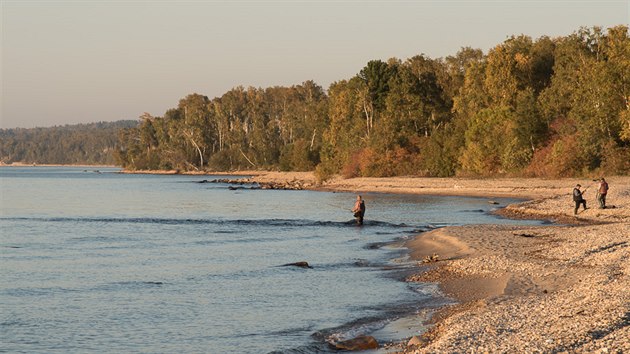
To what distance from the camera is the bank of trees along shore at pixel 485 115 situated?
7494cm

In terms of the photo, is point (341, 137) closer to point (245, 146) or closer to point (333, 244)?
point (245, 146)

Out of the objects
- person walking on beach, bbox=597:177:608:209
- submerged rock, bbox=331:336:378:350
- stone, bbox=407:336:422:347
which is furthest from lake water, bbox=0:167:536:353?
person walking on beach, bbox=597:177:608:209

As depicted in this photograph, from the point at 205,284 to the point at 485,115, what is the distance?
70455 mm

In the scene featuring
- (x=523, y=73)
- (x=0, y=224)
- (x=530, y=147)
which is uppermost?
(x=523, y=73)

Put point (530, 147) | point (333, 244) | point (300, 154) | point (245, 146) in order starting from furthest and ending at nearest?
1. point (245, 146)
2. point (300, 154)
3. point (530, 147)
4. point (333, 244)

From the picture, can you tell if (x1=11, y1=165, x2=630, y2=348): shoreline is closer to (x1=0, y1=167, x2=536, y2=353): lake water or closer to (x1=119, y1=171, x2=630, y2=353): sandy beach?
(x1=119, y1=171, x2=630, y2=353): sandy beach

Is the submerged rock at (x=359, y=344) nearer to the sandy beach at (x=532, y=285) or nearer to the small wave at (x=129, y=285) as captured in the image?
the sandy beach at (x=532, y=285)

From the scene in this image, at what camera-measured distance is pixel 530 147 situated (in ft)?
277

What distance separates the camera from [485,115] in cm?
9150

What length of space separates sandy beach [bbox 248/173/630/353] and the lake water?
1346mm

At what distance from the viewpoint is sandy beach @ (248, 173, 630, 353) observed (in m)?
14.1

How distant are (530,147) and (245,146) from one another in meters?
102

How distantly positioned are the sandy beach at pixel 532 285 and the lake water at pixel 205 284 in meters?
1.35

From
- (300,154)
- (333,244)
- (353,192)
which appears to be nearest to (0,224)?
(333,244)
